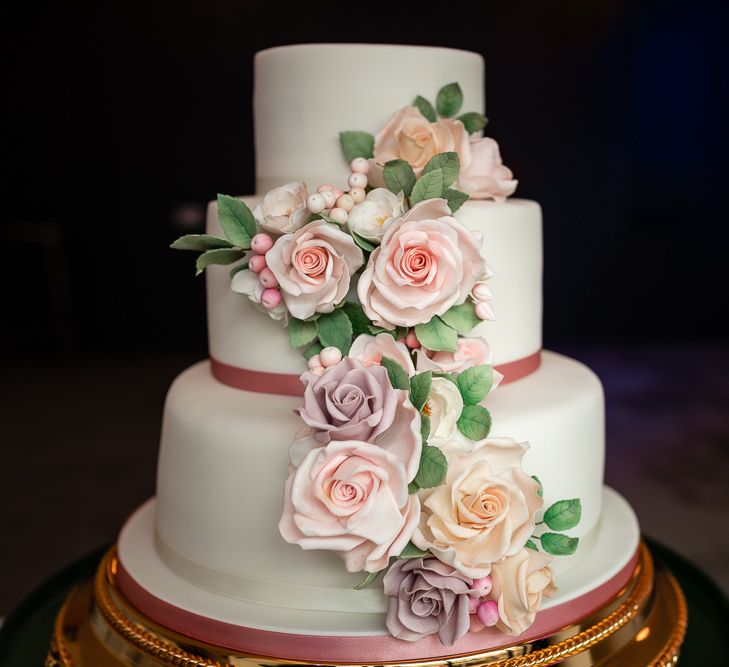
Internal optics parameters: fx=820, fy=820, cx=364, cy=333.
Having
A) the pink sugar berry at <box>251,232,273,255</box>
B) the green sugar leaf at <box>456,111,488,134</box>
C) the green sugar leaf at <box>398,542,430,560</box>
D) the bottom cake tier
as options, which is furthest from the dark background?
the green sugar leaf at <box>398,542,430,560</box>

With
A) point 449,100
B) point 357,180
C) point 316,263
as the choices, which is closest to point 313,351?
point 316,263

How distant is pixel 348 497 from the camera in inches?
40.6

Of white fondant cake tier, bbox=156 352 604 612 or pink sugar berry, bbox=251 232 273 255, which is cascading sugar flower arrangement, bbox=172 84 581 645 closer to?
pink sugar berry, bbox=251 232 273 255

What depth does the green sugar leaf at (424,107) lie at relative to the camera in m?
1.38

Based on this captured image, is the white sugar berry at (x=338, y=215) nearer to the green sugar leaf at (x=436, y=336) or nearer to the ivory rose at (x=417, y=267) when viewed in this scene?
the ivory rose at (x=417, y=267)

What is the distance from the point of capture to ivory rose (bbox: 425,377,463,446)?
1.14 meters

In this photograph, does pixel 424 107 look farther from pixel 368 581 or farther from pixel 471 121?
pixel 368 581

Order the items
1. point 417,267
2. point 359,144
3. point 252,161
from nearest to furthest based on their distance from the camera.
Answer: point 417,267
point 359,144
point 252,161

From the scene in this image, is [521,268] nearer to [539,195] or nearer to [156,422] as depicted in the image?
[156,422]

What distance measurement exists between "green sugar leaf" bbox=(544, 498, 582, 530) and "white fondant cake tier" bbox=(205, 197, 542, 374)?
11.1 inches

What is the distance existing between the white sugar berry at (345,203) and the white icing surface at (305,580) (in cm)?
54

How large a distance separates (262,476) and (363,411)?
29cm

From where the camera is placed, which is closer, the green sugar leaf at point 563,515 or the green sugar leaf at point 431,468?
the green sugar leaf at point 431,468

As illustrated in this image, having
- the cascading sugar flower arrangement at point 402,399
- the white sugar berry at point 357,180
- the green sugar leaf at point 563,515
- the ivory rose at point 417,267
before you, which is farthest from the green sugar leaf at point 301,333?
the green sugar leaf at point 563,515
